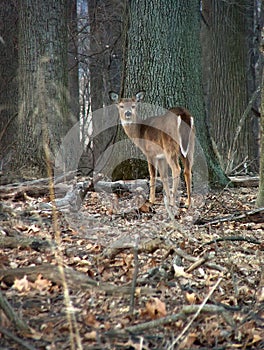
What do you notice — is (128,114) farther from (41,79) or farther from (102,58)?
(102,58)

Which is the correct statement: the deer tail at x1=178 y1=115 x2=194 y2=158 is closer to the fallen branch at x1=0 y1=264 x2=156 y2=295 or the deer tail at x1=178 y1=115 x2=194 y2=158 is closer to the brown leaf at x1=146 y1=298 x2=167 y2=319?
the fallen branch at x1=0 y1=264 x2=156 y2=295

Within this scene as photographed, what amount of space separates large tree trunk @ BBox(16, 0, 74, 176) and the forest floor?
317 cm

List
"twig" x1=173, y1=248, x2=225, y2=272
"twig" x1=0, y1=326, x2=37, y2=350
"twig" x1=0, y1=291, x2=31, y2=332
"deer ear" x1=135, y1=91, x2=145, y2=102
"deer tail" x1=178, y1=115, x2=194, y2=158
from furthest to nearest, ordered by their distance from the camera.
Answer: "deer ear" x1=135, y1=91, x2=145, y2=102, "deer tail" x1=178, y1=115, x2=194, y2=158, "twig" x1=173, y1=248, x2=225, y2=272, "twig" x1=0, y1=291, x2=31, y2=332, "twig" x1=0, y1=326, x2=37, y2=350

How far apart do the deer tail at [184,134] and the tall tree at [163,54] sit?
0.64 metres

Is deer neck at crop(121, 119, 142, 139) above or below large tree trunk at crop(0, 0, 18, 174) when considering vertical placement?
below

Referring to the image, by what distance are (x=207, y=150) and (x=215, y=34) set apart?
18.7ft

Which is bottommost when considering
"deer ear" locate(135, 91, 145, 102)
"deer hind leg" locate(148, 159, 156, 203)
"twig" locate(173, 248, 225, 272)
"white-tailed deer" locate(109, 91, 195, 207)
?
"twig" locate(173, 248, 225, 272)

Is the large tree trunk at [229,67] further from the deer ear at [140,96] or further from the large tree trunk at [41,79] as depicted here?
the deer ear at [140,96]

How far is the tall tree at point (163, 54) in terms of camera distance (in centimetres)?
758

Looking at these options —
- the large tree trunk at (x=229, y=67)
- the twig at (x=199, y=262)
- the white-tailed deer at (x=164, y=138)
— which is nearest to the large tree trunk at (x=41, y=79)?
the white-tailed deer at (x=164, y=138)

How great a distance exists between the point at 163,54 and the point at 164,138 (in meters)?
1.11


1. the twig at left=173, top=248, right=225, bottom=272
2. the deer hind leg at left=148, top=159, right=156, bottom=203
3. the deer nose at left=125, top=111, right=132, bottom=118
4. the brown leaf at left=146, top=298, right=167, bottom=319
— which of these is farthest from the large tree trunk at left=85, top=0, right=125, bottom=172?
the brown leaf at left=146, top=298, right=167, bottom=319

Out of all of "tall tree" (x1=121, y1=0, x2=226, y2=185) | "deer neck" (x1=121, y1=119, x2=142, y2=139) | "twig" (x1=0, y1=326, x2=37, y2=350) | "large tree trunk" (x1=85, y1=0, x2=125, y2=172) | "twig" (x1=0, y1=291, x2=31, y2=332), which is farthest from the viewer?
"large tree trunk" (x1=85, y1=0, x2=125, y2=172)

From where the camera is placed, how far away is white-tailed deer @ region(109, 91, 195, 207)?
705 centimetres
